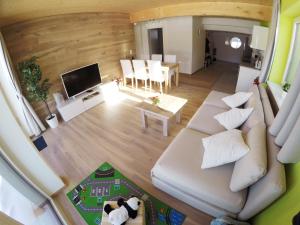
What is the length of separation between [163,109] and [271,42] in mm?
2312

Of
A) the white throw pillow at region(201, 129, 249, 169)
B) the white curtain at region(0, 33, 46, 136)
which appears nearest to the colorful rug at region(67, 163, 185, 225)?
the white throw pillow at region(201, 129, 249, 169)

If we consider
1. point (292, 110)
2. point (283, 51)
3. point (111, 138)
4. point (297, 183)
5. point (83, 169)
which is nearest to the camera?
point (297, 183)

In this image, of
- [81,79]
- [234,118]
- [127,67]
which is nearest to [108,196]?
[234,118]

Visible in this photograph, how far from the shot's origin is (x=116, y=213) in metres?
1.67

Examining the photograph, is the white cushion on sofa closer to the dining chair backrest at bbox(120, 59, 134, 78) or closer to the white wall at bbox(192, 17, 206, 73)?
the dining chair backrest at bbox(120, 59, 134, 78)

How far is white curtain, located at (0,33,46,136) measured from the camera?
2.83 m

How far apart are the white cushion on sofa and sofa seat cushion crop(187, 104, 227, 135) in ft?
2.40

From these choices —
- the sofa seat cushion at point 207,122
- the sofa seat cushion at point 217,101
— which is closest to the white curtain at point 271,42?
the sofa seat cushion at point 217,101

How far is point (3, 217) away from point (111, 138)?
2.39 meters

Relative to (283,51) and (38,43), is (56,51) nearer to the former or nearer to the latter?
(38,43)

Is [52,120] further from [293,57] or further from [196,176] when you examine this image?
[293,57]

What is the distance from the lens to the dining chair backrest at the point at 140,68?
4909mm

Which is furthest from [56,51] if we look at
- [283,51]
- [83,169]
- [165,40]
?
[283,51]

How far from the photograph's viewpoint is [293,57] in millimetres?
2744
